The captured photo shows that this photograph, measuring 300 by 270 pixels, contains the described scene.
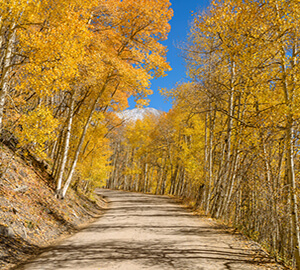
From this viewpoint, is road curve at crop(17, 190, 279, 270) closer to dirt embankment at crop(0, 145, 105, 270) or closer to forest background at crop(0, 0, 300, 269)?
dirt embankment at crop(0, 145, 105, 270)

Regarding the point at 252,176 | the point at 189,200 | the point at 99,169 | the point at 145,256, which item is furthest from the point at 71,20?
the point at 189,200

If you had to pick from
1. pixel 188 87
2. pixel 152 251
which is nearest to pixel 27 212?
pixel 152 251

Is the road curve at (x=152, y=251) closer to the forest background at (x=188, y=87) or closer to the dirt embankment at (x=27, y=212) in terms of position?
the dirt embankment at (x=27, y=212)

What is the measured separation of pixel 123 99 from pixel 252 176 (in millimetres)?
8835

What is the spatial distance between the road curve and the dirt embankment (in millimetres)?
489

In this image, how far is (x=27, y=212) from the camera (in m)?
6.66

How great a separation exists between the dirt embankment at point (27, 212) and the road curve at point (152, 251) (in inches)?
19.2

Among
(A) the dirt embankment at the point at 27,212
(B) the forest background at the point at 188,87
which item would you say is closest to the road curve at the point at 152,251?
(A) the dirt embankment at the point at 27,212

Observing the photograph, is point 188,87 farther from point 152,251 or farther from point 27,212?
point 27,212

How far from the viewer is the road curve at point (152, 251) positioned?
15.8ft

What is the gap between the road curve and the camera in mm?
4828

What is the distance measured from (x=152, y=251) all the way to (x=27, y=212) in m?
3.69

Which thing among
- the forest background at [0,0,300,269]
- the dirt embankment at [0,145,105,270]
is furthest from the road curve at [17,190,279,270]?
the forest background at [0,0,300,269]

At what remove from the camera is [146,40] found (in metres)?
10.7
